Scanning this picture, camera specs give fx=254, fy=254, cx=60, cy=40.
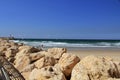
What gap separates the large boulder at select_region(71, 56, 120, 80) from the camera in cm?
468

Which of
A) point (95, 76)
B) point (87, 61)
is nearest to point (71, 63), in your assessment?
point (87, 61)

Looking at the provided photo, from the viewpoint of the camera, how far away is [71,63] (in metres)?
6.25

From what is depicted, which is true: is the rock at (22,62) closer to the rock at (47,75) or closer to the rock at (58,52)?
the rock at (58,52)

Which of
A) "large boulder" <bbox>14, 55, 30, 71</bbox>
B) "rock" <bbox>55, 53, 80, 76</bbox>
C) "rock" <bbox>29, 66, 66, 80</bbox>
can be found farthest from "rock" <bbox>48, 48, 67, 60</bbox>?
"rock" <bbox>29, 66, 66, 80</bbox>

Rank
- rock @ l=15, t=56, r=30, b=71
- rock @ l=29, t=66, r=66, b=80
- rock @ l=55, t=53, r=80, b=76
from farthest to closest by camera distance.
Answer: rock @ l=15, t=56, r=30, b=71 → rock @ l=55, t=53, r=80, b=76 → rock @ l=29, t=66, r=66, b=80

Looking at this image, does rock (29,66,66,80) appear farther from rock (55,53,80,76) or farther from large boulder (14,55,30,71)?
large boulder (14,55,30,71)

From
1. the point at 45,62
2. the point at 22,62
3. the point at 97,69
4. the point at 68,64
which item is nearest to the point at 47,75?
the point at 97,69

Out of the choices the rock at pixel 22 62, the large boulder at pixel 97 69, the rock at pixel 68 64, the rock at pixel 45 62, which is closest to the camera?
the large boulder at pixel 97 69

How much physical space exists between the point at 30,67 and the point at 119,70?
105 inches

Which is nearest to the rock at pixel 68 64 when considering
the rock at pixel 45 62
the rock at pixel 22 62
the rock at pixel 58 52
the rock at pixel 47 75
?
the rock at pixel 45 62

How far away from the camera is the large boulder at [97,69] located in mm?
4684

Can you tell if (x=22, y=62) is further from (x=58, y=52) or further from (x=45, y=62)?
(x=45, y=62)

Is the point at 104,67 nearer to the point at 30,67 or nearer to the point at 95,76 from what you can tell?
the point at 95,76

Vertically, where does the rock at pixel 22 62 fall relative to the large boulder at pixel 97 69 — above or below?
below
